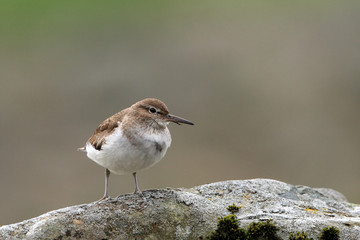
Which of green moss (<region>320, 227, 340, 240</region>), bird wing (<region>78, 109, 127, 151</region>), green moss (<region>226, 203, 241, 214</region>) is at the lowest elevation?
green moss (<region>320, 227, 340, 240</region>)

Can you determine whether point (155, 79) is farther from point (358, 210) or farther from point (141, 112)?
point (358, 210)

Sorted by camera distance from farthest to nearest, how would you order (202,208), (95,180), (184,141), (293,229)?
(184,141)
(95,180)
(202,208)
(293,229)

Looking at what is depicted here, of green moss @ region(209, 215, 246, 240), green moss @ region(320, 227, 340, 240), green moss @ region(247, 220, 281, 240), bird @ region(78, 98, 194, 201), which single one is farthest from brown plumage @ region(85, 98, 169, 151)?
green moss @ region(320, 227, 340, 240)

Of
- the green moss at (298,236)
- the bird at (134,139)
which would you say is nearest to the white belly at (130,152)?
the bird at (134,139)

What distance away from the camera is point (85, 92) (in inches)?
732

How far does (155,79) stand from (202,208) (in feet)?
38.1

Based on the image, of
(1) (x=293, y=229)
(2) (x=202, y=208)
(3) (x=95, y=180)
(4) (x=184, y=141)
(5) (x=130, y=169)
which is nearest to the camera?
(1) (x=293, y=229)

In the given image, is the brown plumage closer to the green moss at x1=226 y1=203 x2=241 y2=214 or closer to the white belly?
the white belly

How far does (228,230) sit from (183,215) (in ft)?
2.35

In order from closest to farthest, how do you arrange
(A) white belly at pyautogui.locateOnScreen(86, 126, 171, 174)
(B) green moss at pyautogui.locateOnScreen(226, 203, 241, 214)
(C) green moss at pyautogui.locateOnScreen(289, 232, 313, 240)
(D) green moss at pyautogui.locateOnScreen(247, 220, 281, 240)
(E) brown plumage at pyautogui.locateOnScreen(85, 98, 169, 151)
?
(C) green moss at pyautogui.locateOnScreen(289, 232, 313, 240)
(D) green moss at pyautogui.locateOnScreen(247, 220, 281, 240)
(B) green moss at pyautogui.locateOnScreen(226, 203, 241, 214)
(A) white belly at pyautogui.locateOnScreen(86, 126, 171, 174)
(E) brown plumage at pyautogui.locateOnScreen(85, 98, 169, 151)

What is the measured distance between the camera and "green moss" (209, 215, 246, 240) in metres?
7.05

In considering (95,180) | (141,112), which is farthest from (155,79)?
(141,112)

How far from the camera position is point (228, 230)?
7137 millimetres

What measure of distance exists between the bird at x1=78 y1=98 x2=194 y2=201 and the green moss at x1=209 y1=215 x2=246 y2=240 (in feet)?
5.43
